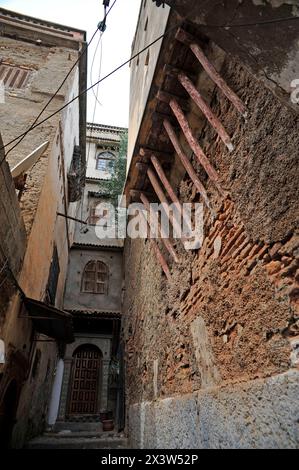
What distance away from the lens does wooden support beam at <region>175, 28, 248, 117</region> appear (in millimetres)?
2625

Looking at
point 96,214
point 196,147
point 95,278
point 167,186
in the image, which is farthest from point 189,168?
point 96,214

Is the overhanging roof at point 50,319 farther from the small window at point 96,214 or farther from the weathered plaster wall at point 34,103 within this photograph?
the small window at point 96,214

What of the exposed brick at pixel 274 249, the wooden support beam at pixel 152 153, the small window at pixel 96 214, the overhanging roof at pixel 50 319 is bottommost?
the exposed brick at pixel 274 249

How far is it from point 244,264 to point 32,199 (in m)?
4.82

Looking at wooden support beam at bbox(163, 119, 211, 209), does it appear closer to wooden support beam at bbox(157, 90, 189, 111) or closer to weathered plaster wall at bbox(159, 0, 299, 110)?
wooden support beam at bbox(157, 90, 189, 111)

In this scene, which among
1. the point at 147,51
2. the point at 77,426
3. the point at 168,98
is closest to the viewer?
the point at 168,98

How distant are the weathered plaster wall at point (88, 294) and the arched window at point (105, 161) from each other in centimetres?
622

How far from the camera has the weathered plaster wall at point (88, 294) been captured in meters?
12.6

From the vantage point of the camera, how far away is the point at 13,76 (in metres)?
8.12

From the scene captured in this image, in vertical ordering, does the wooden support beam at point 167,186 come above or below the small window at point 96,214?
below

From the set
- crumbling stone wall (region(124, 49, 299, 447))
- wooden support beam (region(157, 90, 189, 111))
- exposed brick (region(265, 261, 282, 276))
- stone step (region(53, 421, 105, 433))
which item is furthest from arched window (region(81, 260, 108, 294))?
exposed brick (region(265, 261, 282, 276))

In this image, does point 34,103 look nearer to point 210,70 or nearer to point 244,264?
point 210,70

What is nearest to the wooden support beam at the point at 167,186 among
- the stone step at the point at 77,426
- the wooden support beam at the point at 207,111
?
the wooden support beam at the point at 207,111
